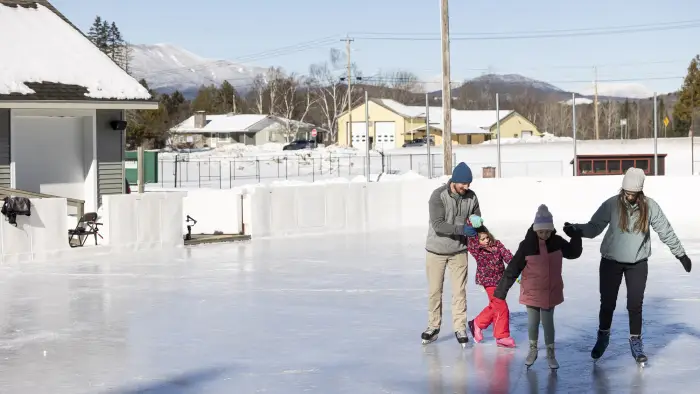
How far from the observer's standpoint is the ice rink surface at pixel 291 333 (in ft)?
27.2

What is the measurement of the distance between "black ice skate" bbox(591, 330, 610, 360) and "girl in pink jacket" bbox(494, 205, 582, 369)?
51 cm

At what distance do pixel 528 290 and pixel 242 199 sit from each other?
48.1 ft

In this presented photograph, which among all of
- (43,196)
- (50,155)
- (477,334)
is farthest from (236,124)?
(477,334)

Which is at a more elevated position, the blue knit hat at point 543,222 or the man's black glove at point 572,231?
the blue knit hat at point 543,222

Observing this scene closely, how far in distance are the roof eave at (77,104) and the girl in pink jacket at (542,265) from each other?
47.5ft

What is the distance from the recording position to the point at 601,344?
876 centimetres

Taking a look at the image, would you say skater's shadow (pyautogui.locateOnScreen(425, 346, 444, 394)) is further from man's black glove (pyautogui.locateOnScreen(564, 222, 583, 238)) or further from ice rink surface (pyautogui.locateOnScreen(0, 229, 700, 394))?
man's black glove (pyautogui.locateOnScreen(564, 222, 583, 238))

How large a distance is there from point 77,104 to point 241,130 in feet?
252

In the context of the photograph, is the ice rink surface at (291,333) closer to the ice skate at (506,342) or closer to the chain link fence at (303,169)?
the ice skate at (506,342)

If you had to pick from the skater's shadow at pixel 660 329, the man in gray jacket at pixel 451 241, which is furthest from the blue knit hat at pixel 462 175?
the skater's shadow at pixel 660 329

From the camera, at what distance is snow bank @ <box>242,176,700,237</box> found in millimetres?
22844

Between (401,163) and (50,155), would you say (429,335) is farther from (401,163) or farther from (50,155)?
(401,163)

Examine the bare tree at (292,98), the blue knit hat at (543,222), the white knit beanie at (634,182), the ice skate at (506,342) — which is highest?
the bare tree at (292,98)

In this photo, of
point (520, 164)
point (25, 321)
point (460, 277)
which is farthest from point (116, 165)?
point (520, 164)
